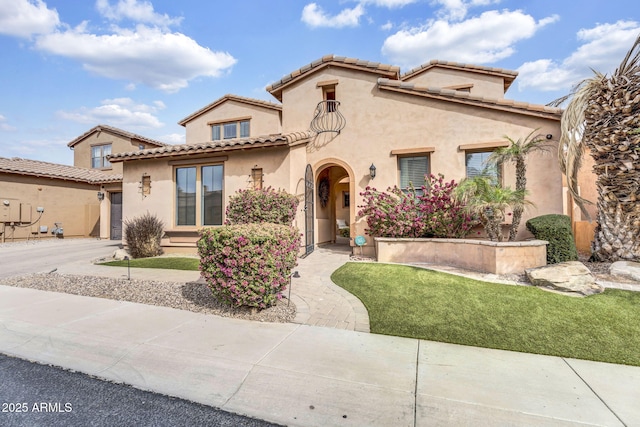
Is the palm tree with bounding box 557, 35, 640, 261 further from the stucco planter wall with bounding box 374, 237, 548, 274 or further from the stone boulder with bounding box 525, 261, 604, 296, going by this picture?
the stone boulder with bounding box 525, 261, 604, 296

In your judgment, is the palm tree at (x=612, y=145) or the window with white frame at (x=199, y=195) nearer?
the palm tree at (x=612, y=145)

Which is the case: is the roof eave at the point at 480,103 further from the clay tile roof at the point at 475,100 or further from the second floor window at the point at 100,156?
the second floor window at the point at 100,156

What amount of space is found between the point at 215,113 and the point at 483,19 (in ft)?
46.7

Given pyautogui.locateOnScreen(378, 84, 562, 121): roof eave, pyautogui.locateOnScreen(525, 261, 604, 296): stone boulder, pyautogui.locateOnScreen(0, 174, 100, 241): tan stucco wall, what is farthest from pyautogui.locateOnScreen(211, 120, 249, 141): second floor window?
pyautogui.locateOnScreen(525, 261, 604, 296): stone boulder

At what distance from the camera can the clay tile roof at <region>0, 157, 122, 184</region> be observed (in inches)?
634

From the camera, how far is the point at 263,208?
30.5 feet

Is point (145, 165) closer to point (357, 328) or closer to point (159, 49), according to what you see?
point (159, 49)

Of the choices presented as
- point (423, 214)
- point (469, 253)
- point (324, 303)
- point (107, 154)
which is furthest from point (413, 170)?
point (107, 154)

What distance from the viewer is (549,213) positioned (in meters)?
8.45

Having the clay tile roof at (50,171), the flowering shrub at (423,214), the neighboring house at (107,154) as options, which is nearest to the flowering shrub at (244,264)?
the flowering shrub at (423,214)

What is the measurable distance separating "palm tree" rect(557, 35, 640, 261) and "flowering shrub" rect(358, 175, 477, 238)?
8.86ft

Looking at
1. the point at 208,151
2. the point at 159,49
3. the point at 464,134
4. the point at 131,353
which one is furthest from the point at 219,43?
the point at 131,353

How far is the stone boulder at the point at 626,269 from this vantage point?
608cm

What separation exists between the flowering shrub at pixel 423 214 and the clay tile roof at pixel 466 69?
25.1ft
